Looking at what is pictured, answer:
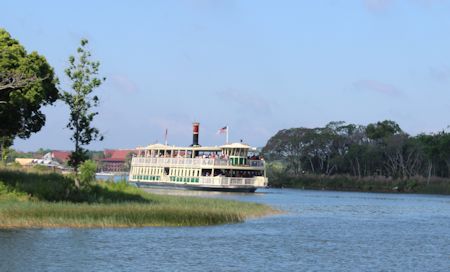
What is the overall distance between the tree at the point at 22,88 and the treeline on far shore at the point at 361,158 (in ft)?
263

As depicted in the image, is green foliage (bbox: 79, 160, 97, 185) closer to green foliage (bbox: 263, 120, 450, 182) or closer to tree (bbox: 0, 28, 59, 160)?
tree (bbox: 0, 28, 59, 160)

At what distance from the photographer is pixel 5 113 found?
46.0m

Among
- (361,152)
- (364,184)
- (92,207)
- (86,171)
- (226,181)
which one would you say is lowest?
(92,207)

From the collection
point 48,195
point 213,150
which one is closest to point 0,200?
point 48,195

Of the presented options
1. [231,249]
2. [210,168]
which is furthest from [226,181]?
[231,249]

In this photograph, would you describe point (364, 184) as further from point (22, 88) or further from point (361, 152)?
point (22, 88)

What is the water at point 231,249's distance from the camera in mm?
29297

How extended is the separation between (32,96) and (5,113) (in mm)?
3009

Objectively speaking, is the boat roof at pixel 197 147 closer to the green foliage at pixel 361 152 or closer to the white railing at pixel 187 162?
the white railing at pixel 187 162

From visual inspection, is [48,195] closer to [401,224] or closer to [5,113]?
[5,113]

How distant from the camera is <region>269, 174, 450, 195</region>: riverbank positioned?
117188mm

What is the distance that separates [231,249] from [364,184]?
94978mm

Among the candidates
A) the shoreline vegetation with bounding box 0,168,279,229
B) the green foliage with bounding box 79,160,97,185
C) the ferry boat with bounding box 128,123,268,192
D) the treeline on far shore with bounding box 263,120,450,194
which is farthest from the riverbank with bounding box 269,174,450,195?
the green foliage with bounding box 79,160,97,185

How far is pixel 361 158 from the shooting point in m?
129
